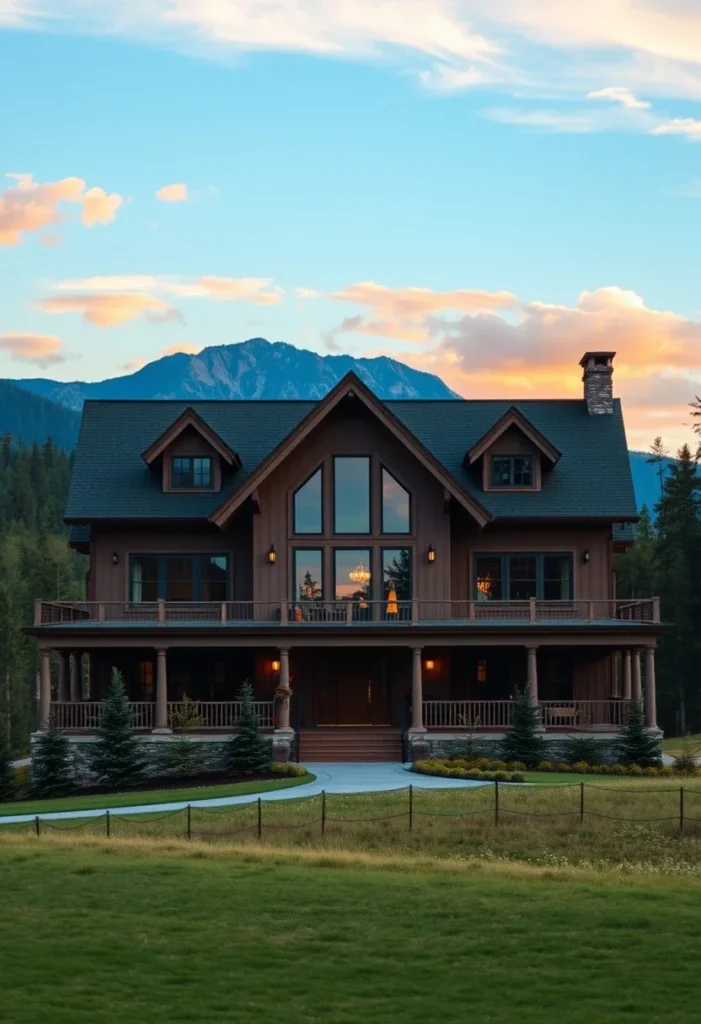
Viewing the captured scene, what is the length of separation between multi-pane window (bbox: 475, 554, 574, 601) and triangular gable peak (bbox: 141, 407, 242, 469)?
8.52m

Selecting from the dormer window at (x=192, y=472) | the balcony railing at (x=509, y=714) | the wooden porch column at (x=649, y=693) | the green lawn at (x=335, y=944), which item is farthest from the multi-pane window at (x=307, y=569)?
the green lawn at (x=335, y=944)

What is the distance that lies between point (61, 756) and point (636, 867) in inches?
786

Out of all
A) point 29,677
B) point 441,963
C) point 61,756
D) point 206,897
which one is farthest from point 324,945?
point 29,677

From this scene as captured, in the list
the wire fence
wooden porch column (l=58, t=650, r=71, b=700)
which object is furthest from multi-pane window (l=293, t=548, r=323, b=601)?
the wire fence

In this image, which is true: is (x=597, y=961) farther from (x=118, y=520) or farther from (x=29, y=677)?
(x=29, y=677)

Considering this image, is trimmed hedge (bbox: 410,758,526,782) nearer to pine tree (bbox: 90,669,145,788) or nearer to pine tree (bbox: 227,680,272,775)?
pine tree (bbox: 227,680,272,775)

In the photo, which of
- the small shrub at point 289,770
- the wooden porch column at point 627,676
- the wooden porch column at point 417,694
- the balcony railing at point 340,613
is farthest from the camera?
the wooden porch column at point 627,676

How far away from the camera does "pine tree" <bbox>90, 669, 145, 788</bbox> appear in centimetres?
3906

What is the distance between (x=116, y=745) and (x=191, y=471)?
10143 mm

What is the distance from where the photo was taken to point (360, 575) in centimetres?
4397

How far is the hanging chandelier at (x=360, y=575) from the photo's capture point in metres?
44.0

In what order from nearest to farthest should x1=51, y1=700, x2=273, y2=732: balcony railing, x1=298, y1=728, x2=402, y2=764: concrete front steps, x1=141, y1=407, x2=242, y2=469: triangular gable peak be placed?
x1=51, y1=700, x2=273, y2=732: balcony railing
x1=298, y1=728, x2=402, y2=764: concrete front steps
x1=141, y1=407, x2=242, y2=469: triangular gable peak

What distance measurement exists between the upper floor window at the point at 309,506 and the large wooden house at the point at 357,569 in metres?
0.07

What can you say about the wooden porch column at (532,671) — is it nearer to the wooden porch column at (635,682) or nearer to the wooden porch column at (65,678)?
the wooden porch column at (635,682)
